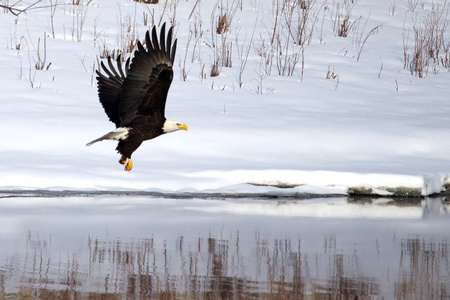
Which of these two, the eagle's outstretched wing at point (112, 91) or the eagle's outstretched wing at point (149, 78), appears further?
the eagle's outstretched wing at point (112, 91)

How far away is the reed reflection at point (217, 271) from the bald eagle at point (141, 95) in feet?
6.93

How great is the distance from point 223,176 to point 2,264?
3254 millimetres

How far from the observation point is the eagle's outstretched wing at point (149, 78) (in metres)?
5.98

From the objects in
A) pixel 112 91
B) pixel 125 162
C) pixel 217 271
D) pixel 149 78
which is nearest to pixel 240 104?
pixel 112 91

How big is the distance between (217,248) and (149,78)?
2379 millimetres

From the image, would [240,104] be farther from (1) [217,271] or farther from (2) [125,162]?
(1) [217,271]

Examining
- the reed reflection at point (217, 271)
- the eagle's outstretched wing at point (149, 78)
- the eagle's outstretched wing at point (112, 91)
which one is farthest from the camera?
the eagle's outstretched wing at point (112, 91)

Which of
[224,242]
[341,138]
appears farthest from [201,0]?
[224,242]

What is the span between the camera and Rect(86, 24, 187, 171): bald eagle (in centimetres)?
600

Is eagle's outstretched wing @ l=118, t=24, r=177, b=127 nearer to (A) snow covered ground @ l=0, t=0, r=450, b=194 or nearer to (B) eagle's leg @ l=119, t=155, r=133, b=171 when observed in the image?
(B) eagle's leg @ l=119, t=155, r=133, b=171

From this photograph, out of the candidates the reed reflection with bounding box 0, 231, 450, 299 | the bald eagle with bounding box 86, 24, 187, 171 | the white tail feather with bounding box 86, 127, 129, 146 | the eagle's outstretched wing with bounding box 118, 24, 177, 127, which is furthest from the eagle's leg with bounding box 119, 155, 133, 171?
the reed reflection with bounding box 0, 231, 450, 299

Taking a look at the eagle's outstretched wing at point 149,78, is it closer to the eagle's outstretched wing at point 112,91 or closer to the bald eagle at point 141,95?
the bald eagle at point 141,95

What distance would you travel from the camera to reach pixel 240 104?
31.0ft

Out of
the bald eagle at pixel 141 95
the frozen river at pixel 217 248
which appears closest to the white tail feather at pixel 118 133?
the bald eagle at pixel 141 95
